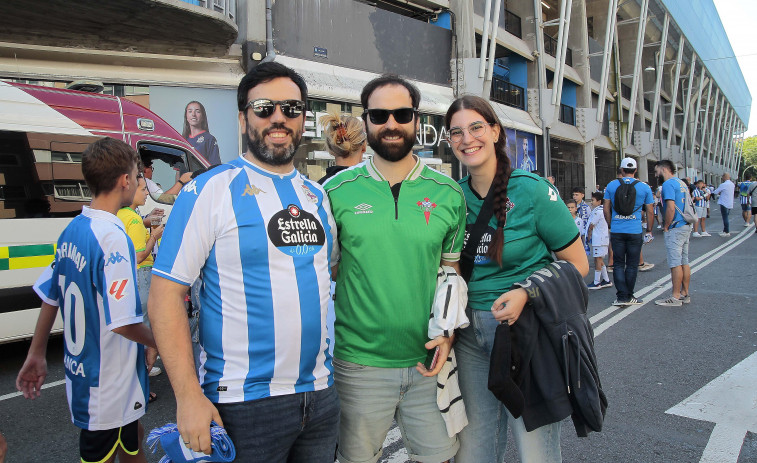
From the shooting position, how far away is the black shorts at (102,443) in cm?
231

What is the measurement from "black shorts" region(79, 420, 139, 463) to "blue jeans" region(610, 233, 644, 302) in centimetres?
721

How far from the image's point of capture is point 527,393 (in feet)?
6.97

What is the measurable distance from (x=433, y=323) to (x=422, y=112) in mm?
14074

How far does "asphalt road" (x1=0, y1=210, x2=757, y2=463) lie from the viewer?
3.38m

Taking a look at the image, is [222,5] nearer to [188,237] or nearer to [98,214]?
[98,214]

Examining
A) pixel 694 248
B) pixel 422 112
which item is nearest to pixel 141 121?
pixel 422 112

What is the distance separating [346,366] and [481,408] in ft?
2.19

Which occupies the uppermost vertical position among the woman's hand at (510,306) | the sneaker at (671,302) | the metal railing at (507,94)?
the metal railing at (507,94)

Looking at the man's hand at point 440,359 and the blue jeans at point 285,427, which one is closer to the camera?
the blue jeans at point 285,427

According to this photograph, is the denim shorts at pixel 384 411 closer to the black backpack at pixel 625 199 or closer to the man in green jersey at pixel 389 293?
the man in green jersey at pixel 389 293

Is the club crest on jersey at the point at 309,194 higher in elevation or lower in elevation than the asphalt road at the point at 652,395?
higher

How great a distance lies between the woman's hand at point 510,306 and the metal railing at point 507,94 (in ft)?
61.9

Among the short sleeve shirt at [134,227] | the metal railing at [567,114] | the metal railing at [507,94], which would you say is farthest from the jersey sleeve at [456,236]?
the metal railing at [567,114]

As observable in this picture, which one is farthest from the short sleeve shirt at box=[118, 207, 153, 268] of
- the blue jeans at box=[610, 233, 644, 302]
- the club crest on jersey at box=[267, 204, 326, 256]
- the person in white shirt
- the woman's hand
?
the person in white shirt
